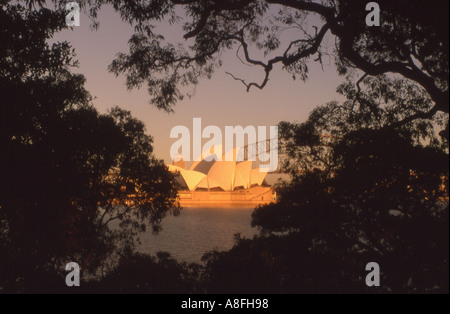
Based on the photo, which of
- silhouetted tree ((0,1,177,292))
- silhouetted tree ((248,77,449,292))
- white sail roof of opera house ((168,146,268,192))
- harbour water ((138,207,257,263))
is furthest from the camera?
white sail roof of opera house ((168,146,268,192))

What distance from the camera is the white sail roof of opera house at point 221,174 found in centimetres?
7569

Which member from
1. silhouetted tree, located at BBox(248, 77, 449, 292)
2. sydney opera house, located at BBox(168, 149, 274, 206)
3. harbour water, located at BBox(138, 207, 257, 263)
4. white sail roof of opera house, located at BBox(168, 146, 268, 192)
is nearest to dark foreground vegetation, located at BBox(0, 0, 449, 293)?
silhouetted tree, located at BBox(248, 77, 449, 292)

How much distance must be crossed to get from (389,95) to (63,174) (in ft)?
22.0

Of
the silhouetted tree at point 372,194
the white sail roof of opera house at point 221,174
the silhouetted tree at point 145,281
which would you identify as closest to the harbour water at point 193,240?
the silhouetted tree at point 145,281

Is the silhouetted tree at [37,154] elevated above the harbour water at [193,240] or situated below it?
above

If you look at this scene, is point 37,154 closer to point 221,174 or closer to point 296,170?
point 296,170

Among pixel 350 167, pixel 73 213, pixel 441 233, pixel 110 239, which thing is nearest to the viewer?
pixel 441 233

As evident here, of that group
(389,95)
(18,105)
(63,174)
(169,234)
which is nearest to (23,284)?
(63,174)

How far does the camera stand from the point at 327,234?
652cm

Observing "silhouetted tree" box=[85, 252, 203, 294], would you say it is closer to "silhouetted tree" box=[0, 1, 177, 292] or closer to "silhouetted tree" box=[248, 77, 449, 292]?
"silhouetted tree" box=[0, 1, 177, 292]

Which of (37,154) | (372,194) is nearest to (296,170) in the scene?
(372,194)

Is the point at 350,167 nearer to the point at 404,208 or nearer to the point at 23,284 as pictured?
the point at 404,208

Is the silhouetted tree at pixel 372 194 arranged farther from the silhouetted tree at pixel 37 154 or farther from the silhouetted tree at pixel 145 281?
the silhouetted tree at pixel 37 154

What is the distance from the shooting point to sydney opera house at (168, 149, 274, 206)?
76.4 metres
